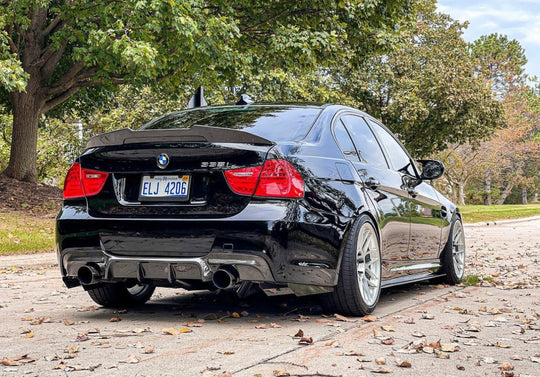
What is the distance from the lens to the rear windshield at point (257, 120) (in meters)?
5.59

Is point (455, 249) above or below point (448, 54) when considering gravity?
below

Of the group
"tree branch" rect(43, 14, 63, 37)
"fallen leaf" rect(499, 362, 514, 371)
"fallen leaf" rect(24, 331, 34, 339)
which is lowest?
"fallen leaf" rect(499, 362, 514, 371)

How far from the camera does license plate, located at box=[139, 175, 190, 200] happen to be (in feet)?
17.1

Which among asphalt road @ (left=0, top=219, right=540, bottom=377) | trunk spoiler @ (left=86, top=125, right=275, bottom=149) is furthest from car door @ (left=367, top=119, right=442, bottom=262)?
trunk spoiler @ (left=86, top=125, right=275, bottom=149)

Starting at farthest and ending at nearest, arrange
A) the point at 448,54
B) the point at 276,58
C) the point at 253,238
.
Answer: the point at 448,54
the point at 276,58
the point at 253,238

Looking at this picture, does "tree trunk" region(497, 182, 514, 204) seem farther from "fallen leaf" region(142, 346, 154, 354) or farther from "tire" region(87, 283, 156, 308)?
"fallen leaf" region(142, 346, 154, 354)

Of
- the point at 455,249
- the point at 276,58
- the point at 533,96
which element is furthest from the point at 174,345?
the point at 533,96

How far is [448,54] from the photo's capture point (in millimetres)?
33750

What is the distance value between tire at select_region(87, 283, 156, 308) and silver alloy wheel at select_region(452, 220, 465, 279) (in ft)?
11.3

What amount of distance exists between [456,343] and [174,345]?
1.73 metres

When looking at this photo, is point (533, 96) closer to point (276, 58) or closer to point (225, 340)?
point (276, 58)

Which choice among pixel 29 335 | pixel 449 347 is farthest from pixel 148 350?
pixel 449 347

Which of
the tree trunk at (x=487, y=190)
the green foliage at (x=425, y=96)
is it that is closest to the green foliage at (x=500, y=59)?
the tree trunk at (x=487, y=190)

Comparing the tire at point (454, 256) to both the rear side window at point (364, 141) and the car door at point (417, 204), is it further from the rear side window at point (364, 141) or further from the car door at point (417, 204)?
the rear side window at point (364, 141)
